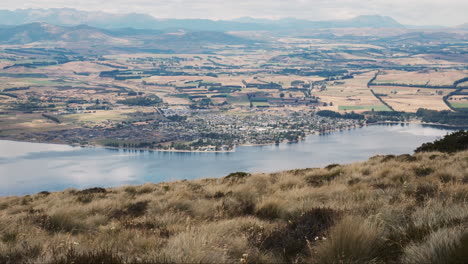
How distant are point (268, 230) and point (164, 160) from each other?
10740 centimetres

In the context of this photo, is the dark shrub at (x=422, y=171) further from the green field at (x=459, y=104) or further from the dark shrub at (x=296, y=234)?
the green field at (x=459, y=104)

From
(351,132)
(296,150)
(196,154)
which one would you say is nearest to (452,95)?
(351,132)

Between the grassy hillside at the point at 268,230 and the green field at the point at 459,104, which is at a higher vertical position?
the grassy hillside at the point at 268,230

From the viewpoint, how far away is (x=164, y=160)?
11388 cm

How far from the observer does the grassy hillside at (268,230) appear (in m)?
5.80

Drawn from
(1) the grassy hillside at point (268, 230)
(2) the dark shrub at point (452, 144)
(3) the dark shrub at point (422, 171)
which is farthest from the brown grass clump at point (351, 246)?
(2) the dark shrub at point (452, 144)

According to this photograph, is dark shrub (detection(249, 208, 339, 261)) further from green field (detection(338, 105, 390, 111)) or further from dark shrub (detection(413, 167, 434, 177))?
green field (detection(338, 105, 390, 111))

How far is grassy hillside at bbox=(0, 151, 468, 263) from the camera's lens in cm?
580

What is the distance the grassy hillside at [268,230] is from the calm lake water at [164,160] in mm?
80981

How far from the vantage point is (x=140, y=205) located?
44.7 ft

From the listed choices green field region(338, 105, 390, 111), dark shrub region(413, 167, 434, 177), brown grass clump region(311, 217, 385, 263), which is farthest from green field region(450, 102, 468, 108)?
brown grass clump region(311, 217, 385, 263)

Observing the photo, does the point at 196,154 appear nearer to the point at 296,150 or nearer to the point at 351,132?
the point at 296,150

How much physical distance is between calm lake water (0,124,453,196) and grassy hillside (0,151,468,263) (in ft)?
266

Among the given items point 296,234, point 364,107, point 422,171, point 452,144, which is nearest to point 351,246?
point 296,234
